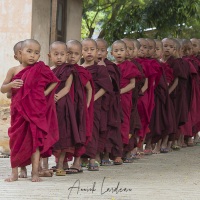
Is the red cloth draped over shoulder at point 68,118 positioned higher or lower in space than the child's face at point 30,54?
lower

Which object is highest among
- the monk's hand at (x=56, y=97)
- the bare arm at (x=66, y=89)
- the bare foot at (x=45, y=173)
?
the bare arm at (x=66, y=89)

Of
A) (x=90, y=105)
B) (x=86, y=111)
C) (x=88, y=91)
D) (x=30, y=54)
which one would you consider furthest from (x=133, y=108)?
(x=30, y=54)

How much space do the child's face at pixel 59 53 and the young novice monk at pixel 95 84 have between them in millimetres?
719

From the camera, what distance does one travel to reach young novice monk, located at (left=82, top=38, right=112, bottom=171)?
37.8ft

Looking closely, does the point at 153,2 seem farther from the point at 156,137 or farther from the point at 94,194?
the point at 94,194

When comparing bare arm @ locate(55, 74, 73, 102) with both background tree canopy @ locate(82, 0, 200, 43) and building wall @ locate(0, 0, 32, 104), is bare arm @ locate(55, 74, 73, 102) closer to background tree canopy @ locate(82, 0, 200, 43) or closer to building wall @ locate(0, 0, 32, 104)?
building wall @ locate(0, 0, 32, 104)

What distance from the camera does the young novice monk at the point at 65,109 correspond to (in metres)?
10.7

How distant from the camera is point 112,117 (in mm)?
12266

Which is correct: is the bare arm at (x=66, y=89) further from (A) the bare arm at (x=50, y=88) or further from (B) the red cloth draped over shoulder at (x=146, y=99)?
(B) the red cloth draped over shoulder at (x=146, y=99)

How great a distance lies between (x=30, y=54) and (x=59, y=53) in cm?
80

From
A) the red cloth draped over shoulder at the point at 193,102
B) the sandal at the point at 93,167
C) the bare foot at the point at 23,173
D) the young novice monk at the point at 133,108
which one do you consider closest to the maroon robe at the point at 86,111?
the sandal at the point at 93,167

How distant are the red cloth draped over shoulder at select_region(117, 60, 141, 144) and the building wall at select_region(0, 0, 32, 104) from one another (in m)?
6.70

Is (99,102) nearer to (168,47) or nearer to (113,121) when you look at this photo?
(113,121)

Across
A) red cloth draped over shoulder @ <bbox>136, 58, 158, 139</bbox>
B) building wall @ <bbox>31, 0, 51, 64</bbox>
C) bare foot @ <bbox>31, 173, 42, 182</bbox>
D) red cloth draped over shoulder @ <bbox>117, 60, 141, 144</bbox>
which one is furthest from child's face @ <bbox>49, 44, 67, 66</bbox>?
building wall @ <bbox>31, 0, 51, 64</bbox>
